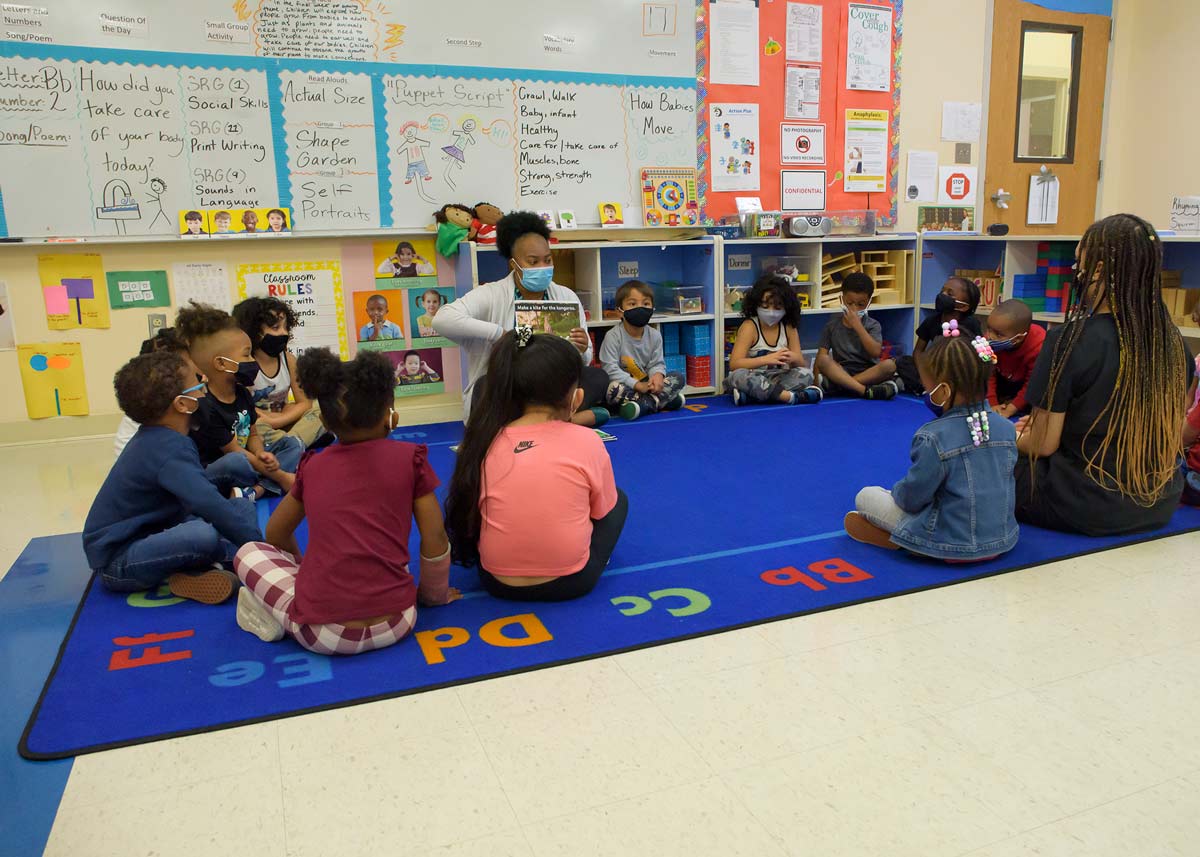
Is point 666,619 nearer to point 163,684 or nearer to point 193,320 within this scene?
point 163,684

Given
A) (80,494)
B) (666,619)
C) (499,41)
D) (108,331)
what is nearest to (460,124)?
(499,41)

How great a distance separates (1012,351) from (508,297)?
2.46 metres

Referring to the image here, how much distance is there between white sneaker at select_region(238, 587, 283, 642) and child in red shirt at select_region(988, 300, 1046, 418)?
3.14 metres

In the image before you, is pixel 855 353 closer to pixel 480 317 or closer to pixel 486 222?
pixel 486 222

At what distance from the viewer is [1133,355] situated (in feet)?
9.62

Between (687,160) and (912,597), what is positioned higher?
(687,160)

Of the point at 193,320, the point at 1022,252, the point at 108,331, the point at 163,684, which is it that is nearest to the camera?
the point at 163,684

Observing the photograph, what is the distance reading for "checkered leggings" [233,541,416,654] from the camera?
2.32 meters

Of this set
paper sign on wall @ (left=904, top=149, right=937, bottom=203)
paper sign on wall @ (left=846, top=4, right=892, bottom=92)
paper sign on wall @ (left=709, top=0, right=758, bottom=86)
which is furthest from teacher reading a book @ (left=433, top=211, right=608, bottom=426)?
paper sign on wall @ (left=904, top=149, right=937, bottom=203)

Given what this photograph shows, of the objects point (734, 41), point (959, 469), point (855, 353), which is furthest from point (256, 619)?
point (734, 41)

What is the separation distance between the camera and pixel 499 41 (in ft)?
18.2

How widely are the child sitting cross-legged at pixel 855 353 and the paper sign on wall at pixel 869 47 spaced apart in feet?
5.56

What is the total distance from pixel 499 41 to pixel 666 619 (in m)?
4.28

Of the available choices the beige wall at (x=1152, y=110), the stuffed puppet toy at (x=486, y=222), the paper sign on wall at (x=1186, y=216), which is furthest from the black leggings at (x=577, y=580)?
the beige wall at (x=1152, y=110)
